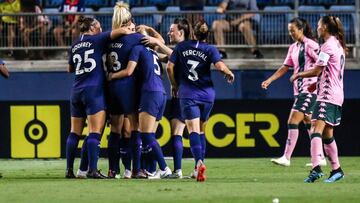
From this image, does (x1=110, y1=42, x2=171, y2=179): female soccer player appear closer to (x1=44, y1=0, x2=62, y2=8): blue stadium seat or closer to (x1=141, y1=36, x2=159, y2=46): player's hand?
(x1=141, y1=36, x2=159, y2=46): player's hand

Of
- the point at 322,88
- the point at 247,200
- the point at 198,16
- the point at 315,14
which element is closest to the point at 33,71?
the point at 198,16

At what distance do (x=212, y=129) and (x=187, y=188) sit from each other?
946cm

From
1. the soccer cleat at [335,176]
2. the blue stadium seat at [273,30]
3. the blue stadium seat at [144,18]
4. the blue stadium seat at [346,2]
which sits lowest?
the soccer cleat at [335,176]

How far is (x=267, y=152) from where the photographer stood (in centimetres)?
2289

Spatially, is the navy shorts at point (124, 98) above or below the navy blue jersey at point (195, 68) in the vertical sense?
below

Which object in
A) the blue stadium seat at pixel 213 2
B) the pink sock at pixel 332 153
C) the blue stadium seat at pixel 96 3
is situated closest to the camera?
the pink sock at pixel 332 153

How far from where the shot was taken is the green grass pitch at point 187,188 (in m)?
12.0

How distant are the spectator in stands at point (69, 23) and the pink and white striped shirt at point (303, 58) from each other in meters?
5.41

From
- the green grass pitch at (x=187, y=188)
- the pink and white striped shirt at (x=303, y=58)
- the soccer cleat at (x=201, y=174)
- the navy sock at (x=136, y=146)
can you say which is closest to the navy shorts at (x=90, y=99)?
the navy sock at (x=136, y=146)

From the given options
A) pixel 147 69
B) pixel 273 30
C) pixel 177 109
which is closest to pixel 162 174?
pixel 177 109

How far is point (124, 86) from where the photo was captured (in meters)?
15.4

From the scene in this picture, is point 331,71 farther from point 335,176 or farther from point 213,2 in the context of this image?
point 213,2

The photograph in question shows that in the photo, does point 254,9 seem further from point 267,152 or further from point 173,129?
point 173,129

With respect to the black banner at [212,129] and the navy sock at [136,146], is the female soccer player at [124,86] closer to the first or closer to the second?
the navy sock at [136,146]
